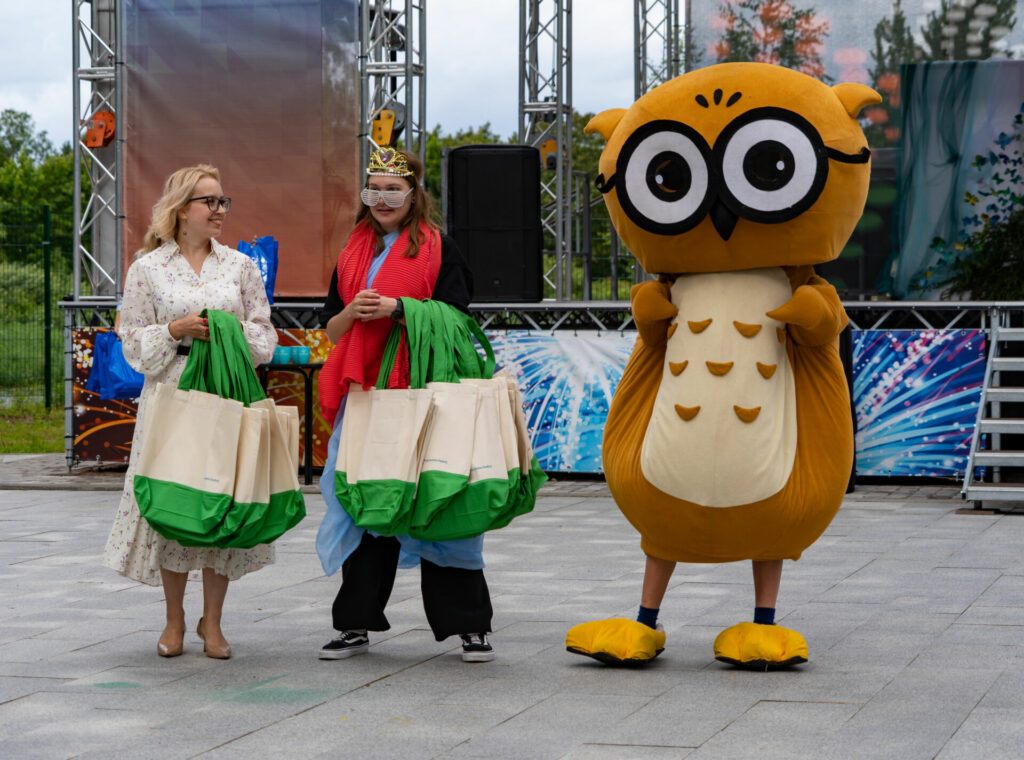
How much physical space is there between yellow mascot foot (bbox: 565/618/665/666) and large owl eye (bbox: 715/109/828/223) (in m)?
1.39

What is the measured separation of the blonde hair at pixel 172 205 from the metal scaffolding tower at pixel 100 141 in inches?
258

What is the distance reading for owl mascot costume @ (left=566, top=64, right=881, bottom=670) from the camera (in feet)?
14.3

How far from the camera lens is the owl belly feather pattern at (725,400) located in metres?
4.34

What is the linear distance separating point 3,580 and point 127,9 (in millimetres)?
6278

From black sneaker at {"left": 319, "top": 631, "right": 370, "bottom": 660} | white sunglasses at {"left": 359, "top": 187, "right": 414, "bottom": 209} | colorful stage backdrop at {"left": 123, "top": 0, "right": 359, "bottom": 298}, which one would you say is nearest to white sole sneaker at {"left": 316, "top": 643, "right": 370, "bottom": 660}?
black sneaker at {"left": 319, "top": 631, "right": 370, "bottom": 660}

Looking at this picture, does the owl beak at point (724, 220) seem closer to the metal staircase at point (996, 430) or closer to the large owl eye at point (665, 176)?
the large owl eye at point (665, 176)

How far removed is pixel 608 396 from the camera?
10.1m

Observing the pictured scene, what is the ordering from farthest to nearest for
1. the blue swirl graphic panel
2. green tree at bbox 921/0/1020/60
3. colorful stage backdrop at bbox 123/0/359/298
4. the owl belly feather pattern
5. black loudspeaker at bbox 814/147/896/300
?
green tree at bbox 921/0/1020/60 < black loudspeaker at bbox 814/147/896/300 < colorful stage backdrop at bbox 123/0/359/298 < the blue swirl graphic panel < the owl belly feather pattern

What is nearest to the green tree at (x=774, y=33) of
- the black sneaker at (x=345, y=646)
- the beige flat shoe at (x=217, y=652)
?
the black sneaker at (x=345, y=646)

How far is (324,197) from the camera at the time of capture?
11211 mm

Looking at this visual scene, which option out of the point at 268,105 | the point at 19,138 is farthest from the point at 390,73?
the point at 19,138

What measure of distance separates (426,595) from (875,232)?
8.10 meters

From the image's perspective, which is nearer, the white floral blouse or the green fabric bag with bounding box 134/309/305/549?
the green fabric bag with bounding box 134/309/305/549

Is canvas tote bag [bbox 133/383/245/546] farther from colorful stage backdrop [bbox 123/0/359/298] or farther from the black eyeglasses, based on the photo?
colorful stage backdrop [bbox 123/0/359/298]
